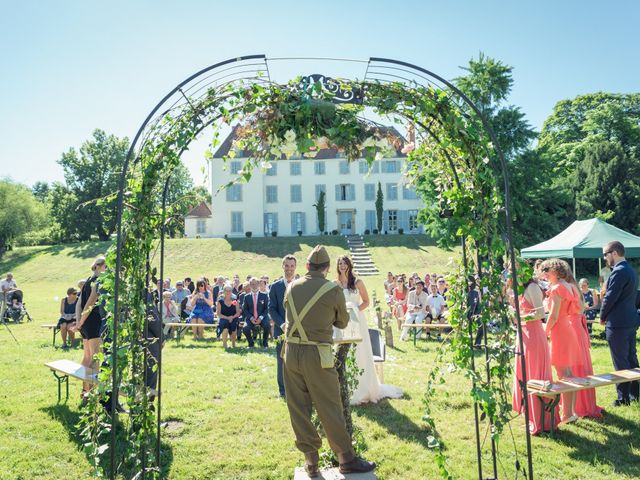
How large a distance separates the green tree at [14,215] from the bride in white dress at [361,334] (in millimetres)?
46639

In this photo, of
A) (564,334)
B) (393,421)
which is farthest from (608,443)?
(393,421)

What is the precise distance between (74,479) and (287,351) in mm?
2619

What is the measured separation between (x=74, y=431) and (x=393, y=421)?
3.98 m

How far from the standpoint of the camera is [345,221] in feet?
155

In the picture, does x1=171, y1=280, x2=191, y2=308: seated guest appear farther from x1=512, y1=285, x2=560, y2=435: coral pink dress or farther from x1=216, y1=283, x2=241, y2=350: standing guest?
x1=512, y1=285, x2=560, y2=435: coral pink dress

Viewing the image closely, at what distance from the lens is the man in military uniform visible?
422 centimetres

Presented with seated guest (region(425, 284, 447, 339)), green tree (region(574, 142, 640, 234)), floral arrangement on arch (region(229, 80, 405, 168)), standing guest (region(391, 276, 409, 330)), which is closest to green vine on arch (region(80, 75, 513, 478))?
floral arrangement on arch (region(229, 80, 405, 168))

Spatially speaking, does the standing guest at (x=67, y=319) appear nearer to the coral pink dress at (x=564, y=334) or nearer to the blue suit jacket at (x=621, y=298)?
the coral pink dress at (x=564, y=334)

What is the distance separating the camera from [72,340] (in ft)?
38.9

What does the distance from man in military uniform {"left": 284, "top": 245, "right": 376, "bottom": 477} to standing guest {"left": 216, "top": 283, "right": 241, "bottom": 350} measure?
7.85m

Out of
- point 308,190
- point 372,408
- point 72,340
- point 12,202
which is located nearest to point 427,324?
point 372,408

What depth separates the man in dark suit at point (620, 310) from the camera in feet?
21.1

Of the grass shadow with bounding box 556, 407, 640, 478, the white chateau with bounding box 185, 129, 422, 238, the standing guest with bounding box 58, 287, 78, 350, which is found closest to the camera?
the grass shadow with bounding box 556, 407, 640, 478

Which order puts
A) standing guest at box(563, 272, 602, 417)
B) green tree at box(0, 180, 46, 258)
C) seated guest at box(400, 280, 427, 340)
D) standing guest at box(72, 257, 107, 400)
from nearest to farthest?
standing guest at box(563, 272, 602, 417)
standing guest at box(72, 257, 107, 400)
seated guest at box(400, 280, 427, 340)
green tree at box(0, 180, 46, 258)
